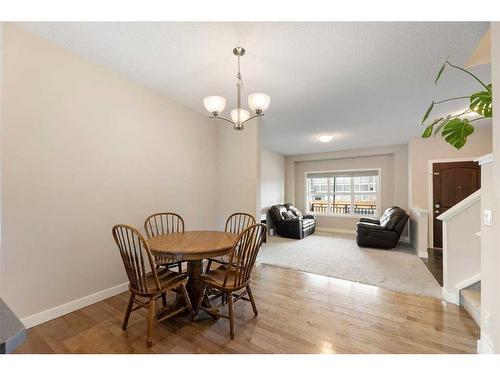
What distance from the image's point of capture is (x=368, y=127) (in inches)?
168

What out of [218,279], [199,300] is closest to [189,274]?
[199,300]

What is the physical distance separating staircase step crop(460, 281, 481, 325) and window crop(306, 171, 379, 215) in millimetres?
4194

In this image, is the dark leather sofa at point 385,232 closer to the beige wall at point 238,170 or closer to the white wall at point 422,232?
the white wall at point 422,232

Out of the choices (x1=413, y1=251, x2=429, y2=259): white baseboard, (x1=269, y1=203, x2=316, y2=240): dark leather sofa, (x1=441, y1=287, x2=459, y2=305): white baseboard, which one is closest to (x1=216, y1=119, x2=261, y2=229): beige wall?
(x1=269, y1=203, x2=316, y2=240): dark leather sofa

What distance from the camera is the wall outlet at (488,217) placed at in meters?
1.50

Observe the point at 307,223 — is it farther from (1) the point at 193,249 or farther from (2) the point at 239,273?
(1) the point at 193,249

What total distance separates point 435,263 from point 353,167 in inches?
131

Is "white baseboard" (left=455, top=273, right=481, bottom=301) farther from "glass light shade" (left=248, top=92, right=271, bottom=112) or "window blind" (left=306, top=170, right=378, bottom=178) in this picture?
"window blind" (left=306, top=170, right=378, bottom=178)

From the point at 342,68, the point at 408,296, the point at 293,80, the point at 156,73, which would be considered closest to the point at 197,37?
the point at 156,73

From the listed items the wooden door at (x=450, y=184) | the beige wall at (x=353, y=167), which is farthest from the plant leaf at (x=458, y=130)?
the beige wall at (x=353, y=167)

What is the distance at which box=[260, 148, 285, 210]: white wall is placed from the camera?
6.16 m

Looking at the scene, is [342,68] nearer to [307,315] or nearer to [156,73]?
[156,73]

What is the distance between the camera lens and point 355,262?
146 inches

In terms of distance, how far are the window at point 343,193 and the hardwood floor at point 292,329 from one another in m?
4.31
